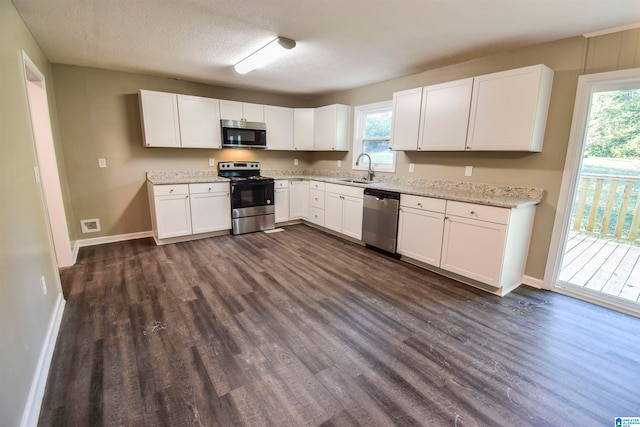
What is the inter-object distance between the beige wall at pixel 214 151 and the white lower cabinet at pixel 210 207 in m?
0.72

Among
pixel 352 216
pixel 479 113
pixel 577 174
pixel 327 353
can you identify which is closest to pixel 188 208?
pixel 352 216

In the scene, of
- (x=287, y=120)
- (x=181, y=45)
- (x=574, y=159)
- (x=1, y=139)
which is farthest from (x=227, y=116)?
(x=574, y=159)

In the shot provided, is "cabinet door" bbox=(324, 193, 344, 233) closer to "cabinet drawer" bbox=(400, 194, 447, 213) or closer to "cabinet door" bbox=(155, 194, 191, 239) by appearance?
"cabinet drawer" bbox=(400, 194, 447, 213)

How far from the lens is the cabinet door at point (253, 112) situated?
15.6 feet

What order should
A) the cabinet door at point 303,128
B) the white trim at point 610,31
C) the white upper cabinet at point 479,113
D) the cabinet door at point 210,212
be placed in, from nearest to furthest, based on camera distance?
the white trim at point 610,31 < the white upper cabinet at point 479,113 < the cabinet door at point 210,212 < the cabinet door at point 303,128

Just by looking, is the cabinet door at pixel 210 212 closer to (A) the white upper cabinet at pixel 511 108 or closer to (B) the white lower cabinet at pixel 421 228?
(B) the white lower cabinet at pixel 421 228

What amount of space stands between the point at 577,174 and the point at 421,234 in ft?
4.94

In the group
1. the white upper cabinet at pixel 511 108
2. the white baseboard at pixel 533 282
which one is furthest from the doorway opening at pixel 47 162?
the white baseboard at pixel 533 282

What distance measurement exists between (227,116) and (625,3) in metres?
4.47

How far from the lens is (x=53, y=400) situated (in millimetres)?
1537

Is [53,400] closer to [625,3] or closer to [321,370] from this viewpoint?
[321,370]

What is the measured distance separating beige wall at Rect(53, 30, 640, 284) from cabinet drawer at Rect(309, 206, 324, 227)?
0.96m

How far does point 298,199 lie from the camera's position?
17.0 feet

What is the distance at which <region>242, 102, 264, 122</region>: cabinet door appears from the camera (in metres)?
4.75
